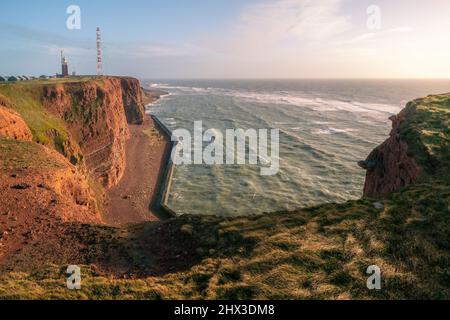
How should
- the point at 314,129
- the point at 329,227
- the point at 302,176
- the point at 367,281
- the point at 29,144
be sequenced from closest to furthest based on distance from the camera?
the point at 367,281, the point at 329,227, the point at 29,144, the point at 302,176, the point at 314,129

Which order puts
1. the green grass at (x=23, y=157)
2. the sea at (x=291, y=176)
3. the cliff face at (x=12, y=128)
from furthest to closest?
the sea at (x=291, y=176)
the cliff face at (x=12, y=128)
the green grass at (x=23, y=157)

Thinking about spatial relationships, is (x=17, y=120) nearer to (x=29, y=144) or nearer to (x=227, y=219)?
(x=29, y=144)

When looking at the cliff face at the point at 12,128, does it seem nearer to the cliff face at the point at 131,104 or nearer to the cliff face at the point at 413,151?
the cliff face at the point at 413,151

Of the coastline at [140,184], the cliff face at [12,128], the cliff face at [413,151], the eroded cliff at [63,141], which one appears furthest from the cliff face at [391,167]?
the cliff face at [12,128]

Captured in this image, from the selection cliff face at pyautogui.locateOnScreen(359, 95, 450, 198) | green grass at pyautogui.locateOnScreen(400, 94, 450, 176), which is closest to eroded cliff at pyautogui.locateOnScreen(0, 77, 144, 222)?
cliff face at pyautogui.locateOnScreen(359, 95, 450, 198)

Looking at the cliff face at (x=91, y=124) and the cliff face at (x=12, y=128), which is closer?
the cliff face at (x=12, y=128)

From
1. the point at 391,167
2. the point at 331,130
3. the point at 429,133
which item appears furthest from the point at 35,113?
the point at 331,130
